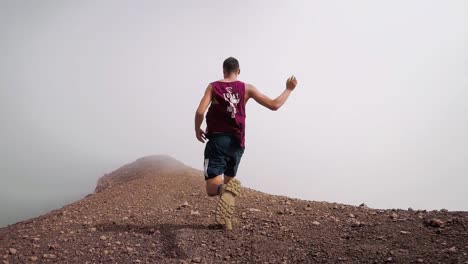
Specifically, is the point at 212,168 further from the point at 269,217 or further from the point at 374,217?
the point at 374,217

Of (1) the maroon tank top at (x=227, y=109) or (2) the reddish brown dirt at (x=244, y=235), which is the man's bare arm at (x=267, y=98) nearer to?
(1) the maroon tank top at (x=227, y=109)

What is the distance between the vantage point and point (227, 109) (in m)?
5.01

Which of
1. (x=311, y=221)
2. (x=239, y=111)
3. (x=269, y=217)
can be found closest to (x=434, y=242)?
(x=311, y=221)

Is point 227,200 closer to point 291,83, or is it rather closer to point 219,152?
point 219,152

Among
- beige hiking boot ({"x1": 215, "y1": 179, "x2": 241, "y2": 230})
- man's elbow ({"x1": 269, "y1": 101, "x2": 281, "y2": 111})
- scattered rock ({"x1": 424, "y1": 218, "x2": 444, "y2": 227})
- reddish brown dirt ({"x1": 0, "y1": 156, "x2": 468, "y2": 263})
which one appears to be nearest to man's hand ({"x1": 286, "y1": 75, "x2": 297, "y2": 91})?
man's elbow ({"x1": 269, "y1": 101, "x2": 281, "y2": 111})

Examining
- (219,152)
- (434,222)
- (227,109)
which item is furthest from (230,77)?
(434,222)

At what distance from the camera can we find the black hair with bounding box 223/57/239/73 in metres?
5.12

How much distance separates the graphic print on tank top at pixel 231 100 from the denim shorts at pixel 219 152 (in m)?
0.34

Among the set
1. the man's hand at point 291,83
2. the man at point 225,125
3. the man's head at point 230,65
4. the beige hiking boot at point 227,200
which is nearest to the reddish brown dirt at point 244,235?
the beige hiking boot at point 227,200

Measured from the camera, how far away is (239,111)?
509 cm

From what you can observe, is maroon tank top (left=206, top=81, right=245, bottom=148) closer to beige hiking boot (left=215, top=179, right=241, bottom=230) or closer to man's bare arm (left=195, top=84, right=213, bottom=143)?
man's bare arm (left=195, top=84, right=213, bottom=143)

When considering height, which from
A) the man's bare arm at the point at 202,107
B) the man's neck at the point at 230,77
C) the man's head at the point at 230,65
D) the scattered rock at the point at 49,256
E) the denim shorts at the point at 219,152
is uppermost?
the man's head at the point at 230,65

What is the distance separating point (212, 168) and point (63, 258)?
220 centimetres

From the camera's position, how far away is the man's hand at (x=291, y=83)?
530 cm
